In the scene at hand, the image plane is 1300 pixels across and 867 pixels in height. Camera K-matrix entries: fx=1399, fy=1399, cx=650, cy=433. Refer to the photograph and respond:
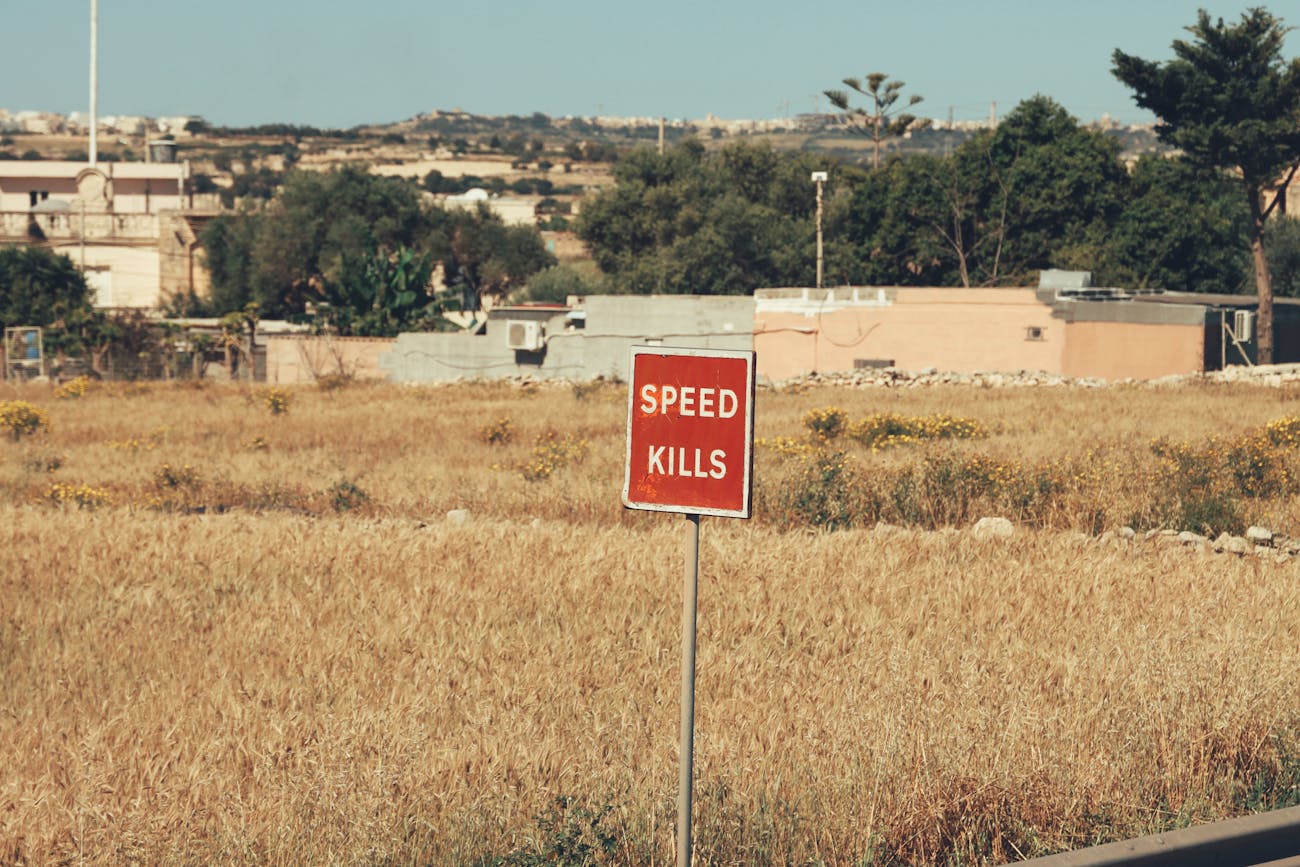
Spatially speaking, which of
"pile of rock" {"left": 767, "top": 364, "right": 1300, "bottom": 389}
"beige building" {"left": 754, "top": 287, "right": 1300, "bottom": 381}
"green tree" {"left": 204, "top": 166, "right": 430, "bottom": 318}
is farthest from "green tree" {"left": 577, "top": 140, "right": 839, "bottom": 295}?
"pile of rock" {"left": 767, "top": 364, "right": 1300, "bottom": 389}

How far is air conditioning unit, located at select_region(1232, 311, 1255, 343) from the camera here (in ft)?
125

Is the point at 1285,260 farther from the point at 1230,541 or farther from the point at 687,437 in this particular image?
the point at 687,437

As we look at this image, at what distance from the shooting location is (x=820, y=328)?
42469mm

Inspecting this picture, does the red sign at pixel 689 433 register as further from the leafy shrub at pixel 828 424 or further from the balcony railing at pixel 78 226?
the balcony railing at pixel 78 226

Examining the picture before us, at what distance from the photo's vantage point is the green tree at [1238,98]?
42.9m

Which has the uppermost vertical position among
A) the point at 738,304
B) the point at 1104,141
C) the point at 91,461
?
the point at 1104,141

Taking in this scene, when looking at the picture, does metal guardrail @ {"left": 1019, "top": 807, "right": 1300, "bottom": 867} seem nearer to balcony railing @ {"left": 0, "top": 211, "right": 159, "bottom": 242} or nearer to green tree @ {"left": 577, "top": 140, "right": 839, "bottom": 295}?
green tree @ {"left": 577, "top": 140, "right": 839, "bottom": 295}

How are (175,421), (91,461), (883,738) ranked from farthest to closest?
(175,421), (91,461), (883,738)

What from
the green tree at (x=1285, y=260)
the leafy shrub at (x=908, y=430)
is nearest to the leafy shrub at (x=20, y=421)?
the leafy shrub at (x=908, y=430)

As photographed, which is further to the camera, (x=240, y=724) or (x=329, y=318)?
(x=329, y=318)

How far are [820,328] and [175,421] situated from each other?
67.2ft

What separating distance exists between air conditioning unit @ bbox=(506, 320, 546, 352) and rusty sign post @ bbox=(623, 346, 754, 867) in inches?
1494

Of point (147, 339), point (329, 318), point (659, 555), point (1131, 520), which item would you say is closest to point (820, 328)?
point (329, 318)

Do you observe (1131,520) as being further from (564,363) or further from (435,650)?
(564,363)
